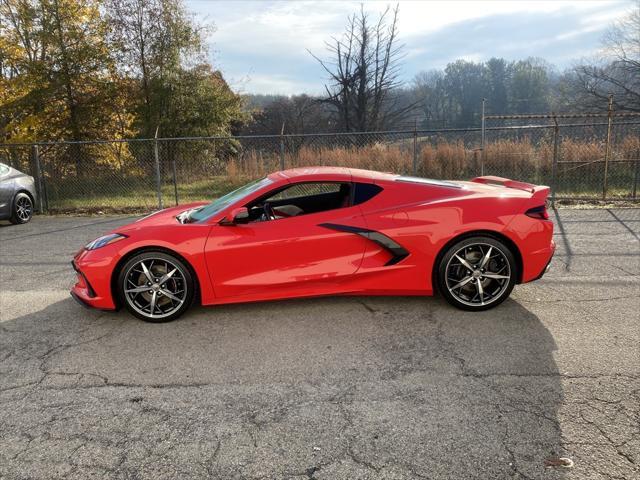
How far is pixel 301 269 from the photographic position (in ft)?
13.9

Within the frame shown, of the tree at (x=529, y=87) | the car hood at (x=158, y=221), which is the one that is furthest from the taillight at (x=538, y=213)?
the tree at (x=529, y=87)

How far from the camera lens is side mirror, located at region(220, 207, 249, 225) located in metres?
4.23

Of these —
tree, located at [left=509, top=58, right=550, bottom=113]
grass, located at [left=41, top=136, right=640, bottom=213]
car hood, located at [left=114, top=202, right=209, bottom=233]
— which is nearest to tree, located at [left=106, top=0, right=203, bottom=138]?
grass, located at [left=41, top=136, right=640, bottom=213]

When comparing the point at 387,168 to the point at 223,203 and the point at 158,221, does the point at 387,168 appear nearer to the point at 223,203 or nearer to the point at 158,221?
the point at 223,203

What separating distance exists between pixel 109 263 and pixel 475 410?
10.5ft

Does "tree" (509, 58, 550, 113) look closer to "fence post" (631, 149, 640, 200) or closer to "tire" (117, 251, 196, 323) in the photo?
"fence post" (631, 149, 640, 200)

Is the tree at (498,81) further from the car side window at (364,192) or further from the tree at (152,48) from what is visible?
the car side window at (364,192)

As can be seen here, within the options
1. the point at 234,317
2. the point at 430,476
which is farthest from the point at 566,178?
the point at 430,476

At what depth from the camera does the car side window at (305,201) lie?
4445mm

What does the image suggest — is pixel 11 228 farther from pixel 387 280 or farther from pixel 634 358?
pixel 634 358

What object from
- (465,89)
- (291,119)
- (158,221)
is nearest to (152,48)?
(158,221)

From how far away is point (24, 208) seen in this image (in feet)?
35.0

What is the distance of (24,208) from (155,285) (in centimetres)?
825

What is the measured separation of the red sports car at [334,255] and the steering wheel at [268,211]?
112 millimetres
